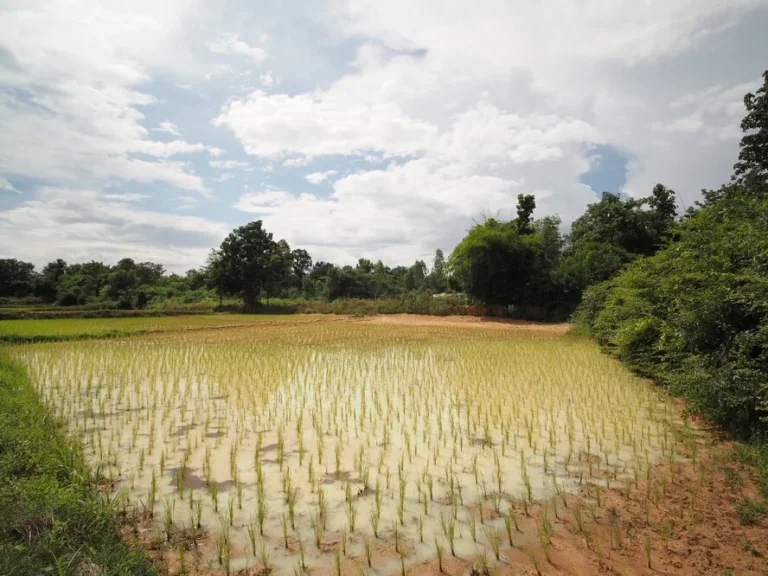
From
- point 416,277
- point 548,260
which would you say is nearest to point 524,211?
point 548,260

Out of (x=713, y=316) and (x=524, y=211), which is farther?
(x=524, y=211)

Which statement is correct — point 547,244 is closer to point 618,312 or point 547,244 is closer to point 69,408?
point 618,312

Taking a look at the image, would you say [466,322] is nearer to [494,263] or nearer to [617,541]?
[494,263]

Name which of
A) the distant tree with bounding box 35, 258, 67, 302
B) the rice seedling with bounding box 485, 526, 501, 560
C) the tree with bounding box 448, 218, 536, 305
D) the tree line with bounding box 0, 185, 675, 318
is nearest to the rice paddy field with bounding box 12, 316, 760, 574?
the rice seedling with bounding box 485, 526, 501, 560

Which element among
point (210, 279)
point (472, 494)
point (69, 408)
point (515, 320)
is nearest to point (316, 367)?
point (69, 408)

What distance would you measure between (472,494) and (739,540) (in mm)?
1834

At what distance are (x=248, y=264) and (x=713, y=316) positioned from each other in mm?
30961

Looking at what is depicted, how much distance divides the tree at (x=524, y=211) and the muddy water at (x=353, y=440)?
2134cm

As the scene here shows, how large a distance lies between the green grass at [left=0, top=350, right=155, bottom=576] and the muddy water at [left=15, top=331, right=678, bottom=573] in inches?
13.5

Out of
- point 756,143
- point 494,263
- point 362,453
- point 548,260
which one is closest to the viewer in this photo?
point 362,453

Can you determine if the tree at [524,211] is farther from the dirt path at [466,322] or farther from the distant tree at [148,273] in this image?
the distant tree at [148,273]

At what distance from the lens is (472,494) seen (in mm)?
3762

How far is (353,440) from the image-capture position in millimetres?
5176

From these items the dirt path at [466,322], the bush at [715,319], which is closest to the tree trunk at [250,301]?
the dirt path at [466,322]
